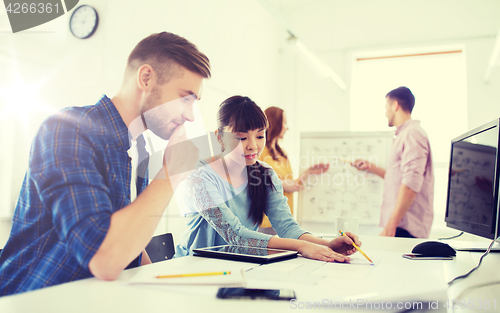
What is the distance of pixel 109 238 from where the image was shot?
0.66m

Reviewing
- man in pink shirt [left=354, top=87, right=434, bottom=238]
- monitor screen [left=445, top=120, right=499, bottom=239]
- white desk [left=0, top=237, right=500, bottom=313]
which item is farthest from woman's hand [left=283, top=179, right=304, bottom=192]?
white desk [left=0, top=237, right=500, bottom=313]

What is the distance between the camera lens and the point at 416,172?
2107mm

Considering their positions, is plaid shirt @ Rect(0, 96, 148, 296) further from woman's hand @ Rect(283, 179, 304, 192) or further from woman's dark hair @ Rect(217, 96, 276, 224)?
woman's hand @ Rect(283, 179, 304, 192)

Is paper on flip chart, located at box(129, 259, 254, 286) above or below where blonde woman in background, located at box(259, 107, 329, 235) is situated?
below

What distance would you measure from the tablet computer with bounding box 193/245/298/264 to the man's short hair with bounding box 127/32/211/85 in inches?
18.8

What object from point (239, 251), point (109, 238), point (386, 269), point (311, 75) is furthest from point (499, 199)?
point (311, 75)

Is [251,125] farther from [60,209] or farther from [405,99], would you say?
[405,99]

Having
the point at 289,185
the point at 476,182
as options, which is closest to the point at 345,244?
the point at 476,182

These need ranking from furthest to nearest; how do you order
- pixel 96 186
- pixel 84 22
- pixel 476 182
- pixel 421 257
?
pixel 84 22
pixel 476 182
pixel 421 257
pixel 96 186

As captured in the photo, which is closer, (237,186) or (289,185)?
(237,186)

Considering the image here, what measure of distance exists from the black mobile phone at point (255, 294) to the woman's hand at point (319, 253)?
1.23 ft

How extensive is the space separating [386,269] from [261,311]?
425 millimetres

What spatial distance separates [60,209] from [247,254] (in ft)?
1.49

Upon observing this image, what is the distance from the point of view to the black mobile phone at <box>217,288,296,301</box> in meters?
0.55
